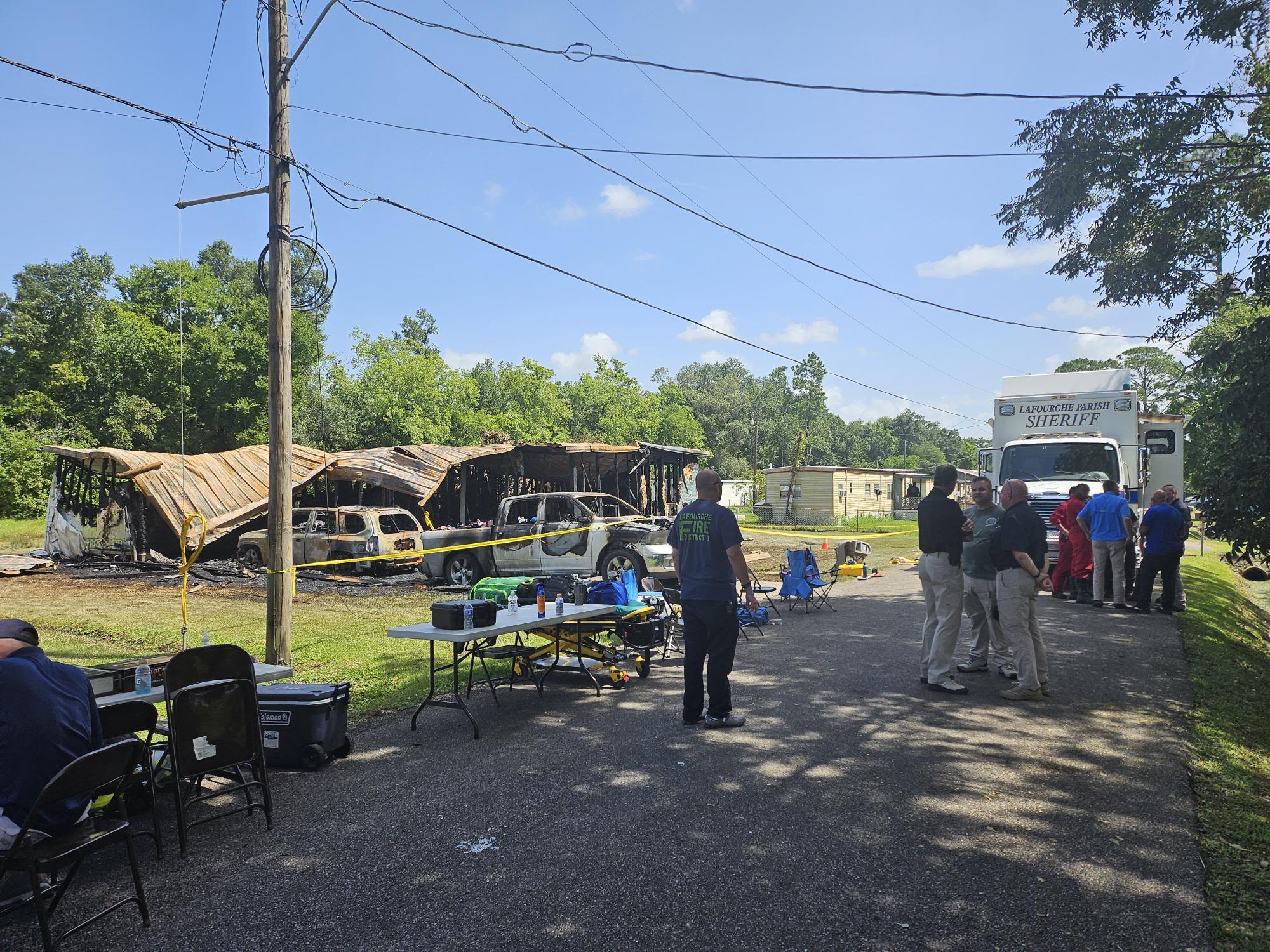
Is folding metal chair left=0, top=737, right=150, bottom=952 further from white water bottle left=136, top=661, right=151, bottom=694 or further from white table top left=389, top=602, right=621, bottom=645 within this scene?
white table top left=389, top=602, right=621, bottom=645

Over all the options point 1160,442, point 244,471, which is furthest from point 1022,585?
point 244,471

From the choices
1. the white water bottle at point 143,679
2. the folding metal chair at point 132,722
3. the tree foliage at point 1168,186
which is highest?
the tree foliage at point 1168,186

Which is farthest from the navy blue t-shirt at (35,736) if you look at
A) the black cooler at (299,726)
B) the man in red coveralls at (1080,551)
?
the man in red coveralls at (1080,551)

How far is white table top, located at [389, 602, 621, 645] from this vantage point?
5.81m

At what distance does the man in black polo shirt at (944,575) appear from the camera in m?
6.82

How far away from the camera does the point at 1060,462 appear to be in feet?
45.1

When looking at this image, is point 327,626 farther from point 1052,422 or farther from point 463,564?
point 1052,422

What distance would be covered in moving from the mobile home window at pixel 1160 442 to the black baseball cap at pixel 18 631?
15.9 meters

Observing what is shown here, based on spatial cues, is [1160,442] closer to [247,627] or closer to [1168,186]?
[1168,186]

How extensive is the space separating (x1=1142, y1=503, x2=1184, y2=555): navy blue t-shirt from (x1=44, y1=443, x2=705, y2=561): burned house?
12.1m

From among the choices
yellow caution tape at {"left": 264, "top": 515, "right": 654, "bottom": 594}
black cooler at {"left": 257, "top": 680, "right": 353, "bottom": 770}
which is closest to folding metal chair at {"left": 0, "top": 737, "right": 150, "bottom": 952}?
black cooler at {"left": 257, "top": 680, "right": 353, "bottom": 770}

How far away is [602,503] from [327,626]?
615cm

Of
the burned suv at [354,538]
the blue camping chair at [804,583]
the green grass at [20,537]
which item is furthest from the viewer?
the green grass at [20,537]

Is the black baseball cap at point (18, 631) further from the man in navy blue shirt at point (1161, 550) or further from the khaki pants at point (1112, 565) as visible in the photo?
the khaki pants at point (1112, 565)
